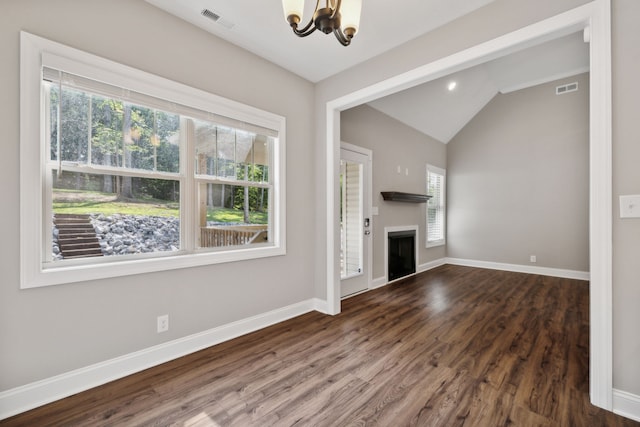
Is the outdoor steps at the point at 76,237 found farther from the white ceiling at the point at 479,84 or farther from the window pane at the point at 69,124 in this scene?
the white ceiling at the point at 479,84

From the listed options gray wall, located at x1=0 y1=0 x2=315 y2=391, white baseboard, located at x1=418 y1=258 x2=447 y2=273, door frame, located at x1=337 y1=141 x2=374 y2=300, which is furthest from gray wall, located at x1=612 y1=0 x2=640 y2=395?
white baseboard, located at x1=418 y1=258 x2=447 y2=273

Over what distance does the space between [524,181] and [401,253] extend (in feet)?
9.83

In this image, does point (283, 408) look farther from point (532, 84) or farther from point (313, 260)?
point (532, 84)

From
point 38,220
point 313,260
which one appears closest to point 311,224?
point 313,260

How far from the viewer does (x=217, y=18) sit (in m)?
2.41

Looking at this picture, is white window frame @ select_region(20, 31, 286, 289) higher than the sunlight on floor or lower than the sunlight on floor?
higher

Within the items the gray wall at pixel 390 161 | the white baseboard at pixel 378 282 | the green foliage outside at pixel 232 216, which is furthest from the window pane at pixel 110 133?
the white baseboard at pixel 378 282

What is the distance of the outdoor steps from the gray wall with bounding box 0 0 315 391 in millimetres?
215

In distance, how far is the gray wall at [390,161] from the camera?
431cm

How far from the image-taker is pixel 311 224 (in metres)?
3.55

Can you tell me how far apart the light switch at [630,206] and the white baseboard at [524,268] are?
14.7ft

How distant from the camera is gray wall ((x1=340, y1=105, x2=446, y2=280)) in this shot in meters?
4.31

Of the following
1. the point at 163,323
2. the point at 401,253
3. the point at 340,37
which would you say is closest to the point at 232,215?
the point at 163,323

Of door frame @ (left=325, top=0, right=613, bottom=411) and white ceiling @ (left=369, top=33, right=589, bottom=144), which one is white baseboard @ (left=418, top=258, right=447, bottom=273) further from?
door frame @ (left=325, top=0, right=613, bottom=411)
